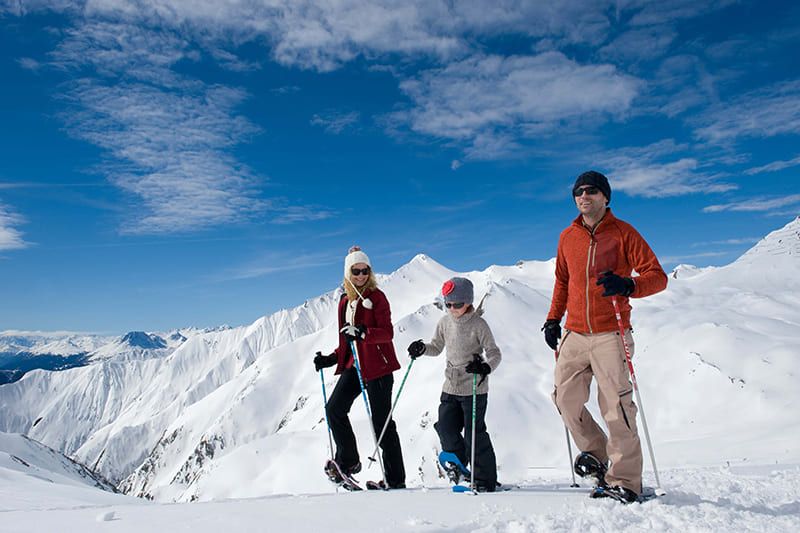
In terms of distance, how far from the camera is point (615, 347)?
5.38m

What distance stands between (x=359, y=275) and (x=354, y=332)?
0.88m

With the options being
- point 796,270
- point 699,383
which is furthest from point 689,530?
point 796,270

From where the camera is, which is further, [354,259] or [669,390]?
[669,390]

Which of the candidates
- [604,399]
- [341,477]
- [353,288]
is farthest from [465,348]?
[341,477]

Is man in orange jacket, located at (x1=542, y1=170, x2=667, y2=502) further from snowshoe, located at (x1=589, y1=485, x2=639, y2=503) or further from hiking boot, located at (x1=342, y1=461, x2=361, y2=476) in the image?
hiking boot, located at (x1=342, y1=461, x2=361, y2=476)

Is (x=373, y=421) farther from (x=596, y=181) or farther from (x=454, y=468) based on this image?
(x=596, y=181)

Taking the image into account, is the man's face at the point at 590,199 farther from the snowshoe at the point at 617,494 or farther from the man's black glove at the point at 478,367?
the snowshoe at the point at 617,494

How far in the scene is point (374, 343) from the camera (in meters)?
7.07

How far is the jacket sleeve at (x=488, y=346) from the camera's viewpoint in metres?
6.68

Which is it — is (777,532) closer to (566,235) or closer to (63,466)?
(566,235)

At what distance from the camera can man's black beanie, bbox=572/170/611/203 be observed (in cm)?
566

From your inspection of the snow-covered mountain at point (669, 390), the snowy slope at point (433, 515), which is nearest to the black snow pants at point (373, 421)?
the snowy slope at point (433, 515)

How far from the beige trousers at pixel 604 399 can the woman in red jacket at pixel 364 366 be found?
235cm

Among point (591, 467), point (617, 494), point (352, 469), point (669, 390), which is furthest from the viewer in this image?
point (669, 390)
